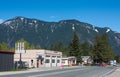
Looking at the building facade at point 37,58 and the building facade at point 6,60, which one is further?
the building facade at point 37,58

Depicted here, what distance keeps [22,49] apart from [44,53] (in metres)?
31.5

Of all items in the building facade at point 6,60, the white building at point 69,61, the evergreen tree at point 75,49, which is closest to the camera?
the building facade at point 6,60

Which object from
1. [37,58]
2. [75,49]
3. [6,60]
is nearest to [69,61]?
[75,49]

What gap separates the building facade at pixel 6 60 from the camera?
224 ft

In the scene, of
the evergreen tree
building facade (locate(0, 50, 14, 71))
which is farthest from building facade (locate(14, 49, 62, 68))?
building facade (locate(0, 50, 14, 71))

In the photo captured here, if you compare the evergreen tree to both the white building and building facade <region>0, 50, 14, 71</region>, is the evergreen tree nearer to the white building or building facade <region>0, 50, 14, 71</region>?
the white building

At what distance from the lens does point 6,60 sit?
7044 centimetres

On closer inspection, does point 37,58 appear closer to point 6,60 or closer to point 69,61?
point 6,60

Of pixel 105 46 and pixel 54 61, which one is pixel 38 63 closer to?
pixel 54 61

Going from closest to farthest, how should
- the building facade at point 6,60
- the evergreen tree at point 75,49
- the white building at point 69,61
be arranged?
the building facade at point 6,60
the white building at point 69,61
the evergreen tree at point 75,49

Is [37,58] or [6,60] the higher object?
[6,60]

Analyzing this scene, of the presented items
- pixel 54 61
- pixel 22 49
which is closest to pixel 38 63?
pixel 54 61

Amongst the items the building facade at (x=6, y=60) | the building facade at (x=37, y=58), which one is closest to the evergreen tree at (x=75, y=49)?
the building facade at (x=37, y=58)

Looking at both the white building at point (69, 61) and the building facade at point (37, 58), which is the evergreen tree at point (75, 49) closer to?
the white building at point (69, 61)
